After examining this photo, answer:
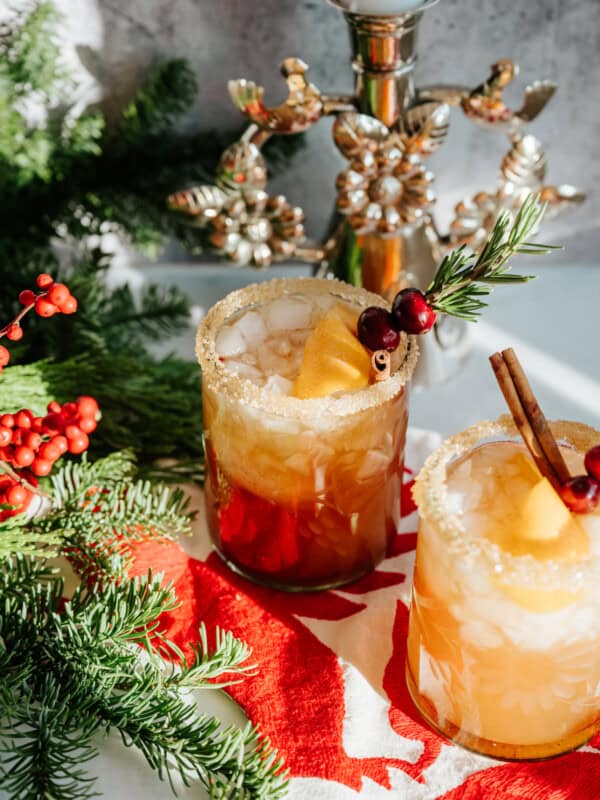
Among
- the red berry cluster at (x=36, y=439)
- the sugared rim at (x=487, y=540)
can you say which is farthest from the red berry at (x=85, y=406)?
the sugared rim at (x=487, y=540)

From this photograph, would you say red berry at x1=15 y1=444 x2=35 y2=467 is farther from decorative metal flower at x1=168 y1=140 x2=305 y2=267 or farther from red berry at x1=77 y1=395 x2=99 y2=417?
decorative metal flower at x1=168 y1=140 x2=305 y2=267

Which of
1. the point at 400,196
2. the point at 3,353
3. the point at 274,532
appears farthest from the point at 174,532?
the point at 400,196

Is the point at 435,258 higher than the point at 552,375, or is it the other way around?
the point at 435,258

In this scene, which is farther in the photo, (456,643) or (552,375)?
(552,375)

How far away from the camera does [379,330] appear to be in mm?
582

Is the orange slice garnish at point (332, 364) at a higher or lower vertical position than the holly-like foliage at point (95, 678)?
higher

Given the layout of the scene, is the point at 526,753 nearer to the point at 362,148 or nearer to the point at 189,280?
the point at 362,148

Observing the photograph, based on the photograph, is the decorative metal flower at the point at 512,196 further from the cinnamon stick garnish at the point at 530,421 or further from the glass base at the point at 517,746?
the glass base at the point at 517,746

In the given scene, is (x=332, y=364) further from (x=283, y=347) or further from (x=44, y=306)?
(x=44, y=306)

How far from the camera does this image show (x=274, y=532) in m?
0.66

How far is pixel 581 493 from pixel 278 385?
0.65 ft

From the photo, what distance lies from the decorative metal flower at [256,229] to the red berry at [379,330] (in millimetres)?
278

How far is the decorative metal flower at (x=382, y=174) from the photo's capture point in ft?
2.50

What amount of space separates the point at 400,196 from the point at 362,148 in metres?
0.06
